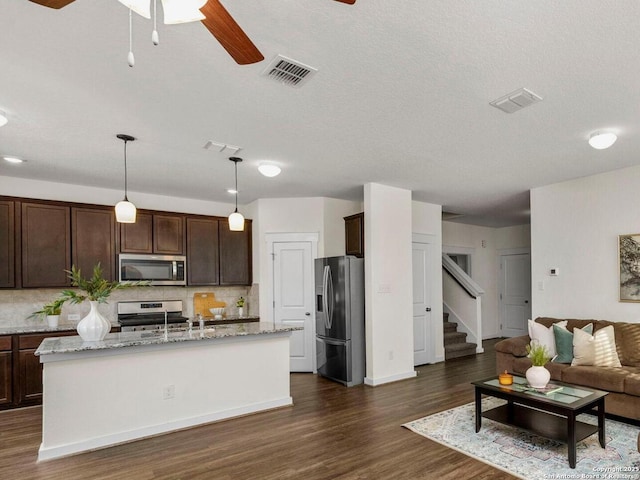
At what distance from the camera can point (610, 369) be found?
384cm

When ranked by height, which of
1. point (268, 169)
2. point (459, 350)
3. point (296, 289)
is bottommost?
point (459, 350)

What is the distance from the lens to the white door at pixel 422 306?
254 inches

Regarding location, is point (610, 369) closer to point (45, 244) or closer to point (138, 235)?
point (138, 235)

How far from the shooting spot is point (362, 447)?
10.8 feet

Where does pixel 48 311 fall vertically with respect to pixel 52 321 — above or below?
above

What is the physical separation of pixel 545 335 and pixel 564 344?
27 cm

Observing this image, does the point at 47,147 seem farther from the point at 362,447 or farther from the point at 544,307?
the point at 544,307

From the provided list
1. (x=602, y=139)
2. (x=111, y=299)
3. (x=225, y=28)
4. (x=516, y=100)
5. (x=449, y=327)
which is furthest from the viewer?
(x=449, y=327)

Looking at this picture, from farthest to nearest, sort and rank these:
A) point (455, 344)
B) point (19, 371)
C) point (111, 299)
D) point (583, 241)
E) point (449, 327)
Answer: point (449, 327), point (455, 344), point (111, 299), point (583, 241), point (19, 371)

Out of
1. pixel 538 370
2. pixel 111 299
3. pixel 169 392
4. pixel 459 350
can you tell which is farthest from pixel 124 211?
pixel 459 350

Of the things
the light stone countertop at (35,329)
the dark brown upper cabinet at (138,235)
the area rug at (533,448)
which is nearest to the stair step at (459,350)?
the area rug at (533,448)

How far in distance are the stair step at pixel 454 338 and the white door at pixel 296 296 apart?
2857 mm

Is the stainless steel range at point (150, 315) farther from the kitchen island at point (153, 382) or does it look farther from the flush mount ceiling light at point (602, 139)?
the flush mount ceiling light at point (602, 139)

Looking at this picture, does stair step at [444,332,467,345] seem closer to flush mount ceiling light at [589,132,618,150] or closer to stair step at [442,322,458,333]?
stair step at [442,322,458,333]
